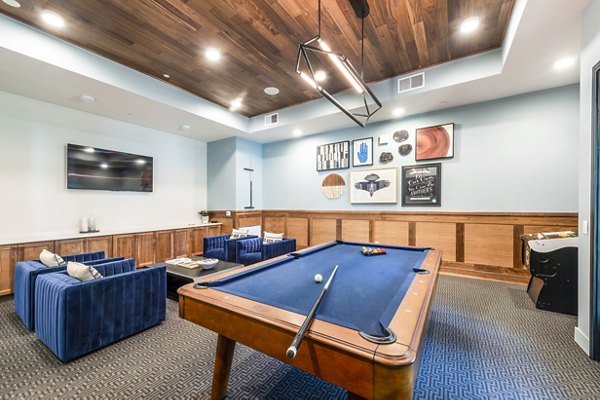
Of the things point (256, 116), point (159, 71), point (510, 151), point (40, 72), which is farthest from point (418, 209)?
point (40, 72)

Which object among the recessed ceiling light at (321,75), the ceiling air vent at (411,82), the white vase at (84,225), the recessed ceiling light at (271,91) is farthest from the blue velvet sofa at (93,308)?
the ceiling air vent at (411,82)

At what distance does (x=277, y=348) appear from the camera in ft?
3.72

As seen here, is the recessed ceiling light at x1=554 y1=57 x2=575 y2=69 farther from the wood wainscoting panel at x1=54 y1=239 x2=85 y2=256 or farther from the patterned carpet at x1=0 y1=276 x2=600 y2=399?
the wood wainscoting panel at x1=54 y1=239 x2=85 y2=256

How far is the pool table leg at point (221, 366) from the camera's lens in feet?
5.19

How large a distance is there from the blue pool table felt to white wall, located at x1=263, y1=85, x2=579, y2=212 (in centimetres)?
252

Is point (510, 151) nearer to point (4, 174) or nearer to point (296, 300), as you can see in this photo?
point (296, 300)

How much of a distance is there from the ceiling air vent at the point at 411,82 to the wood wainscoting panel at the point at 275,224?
3.99m

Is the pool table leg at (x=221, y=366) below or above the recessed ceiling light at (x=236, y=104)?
below

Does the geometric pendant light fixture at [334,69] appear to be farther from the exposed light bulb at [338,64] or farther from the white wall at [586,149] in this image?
Answer: the white wall at [586,149]

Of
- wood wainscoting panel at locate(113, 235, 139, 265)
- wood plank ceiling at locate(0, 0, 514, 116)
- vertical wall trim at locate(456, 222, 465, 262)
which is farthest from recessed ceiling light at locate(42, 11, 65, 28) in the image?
vertical wall trim at locate(456, 222, 465, 262)

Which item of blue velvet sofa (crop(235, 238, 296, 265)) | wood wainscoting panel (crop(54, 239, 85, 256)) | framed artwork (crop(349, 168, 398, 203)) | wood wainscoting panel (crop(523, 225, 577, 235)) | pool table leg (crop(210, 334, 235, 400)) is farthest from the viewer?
framed artwork (crop(349, 168, 398, 203))

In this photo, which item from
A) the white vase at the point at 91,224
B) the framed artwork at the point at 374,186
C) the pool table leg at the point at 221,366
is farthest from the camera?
the framed artwork at the point at 374,186

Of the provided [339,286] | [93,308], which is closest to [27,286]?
[93,308]

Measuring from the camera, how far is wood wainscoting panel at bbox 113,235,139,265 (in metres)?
4.46
